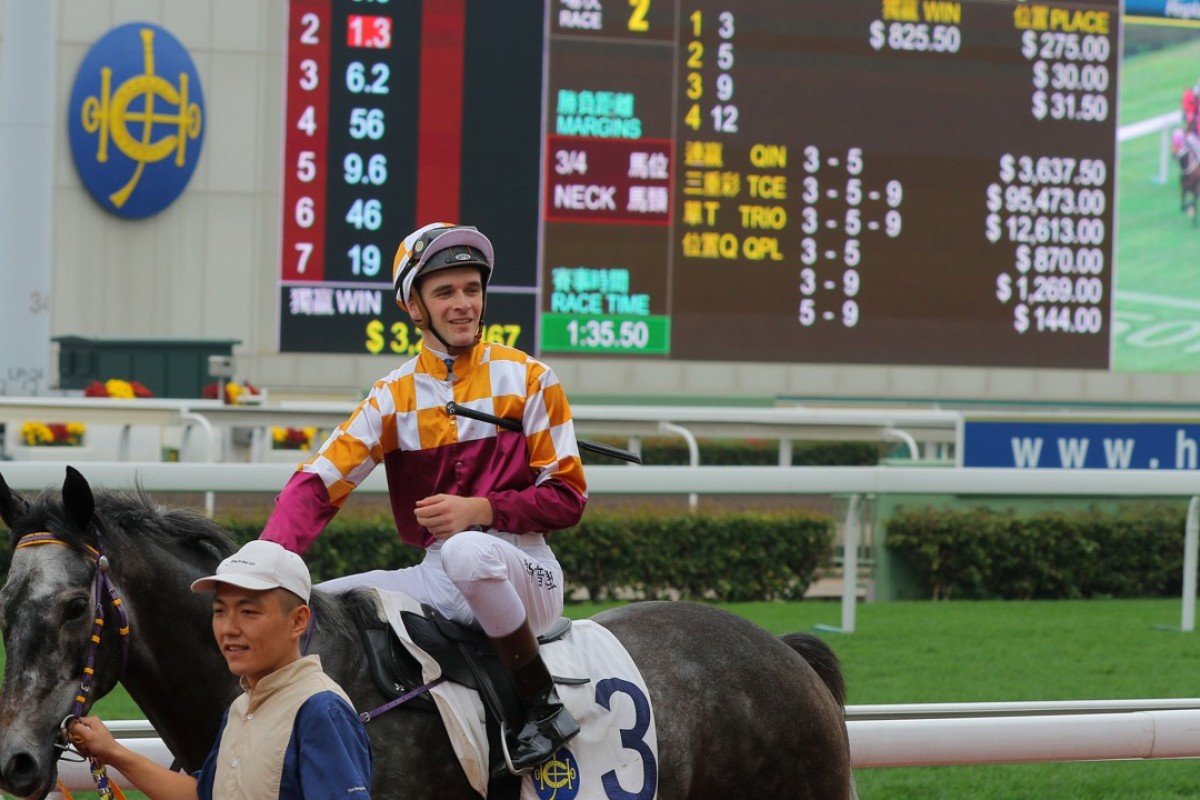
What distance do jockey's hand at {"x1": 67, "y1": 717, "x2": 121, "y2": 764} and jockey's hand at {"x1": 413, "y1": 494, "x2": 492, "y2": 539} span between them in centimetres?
46

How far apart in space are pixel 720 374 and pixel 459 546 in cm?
764

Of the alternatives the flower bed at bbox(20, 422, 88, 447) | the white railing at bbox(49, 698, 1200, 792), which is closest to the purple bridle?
the white railing at bbox(49, 698, 1200, 792)

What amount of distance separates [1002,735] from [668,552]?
3246 millimetres

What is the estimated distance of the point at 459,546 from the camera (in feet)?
6.82

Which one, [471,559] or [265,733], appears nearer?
[265,733]

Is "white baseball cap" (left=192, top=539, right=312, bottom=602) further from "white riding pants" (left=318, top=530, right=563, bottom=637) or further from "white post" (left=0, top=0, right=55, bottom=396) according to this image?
"white post" (left=0, top=0, right=55, bottom=396)

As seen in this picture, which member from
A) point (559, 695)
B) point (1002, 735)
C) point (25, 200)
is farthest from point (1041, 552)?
point (559, 695)

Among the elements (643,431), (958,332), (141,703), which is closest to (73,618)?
(141,703)

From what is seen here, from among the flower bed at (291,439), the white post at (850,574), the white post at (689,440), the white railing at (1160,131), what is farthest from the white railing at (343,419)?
the white railing at (1160,131)

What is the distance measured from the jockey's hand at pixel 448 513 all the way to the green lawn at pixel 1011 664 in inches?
68.9

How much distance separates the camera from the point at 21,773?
1819 mm

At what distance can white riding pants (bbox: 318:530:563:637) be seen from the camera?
208 cm

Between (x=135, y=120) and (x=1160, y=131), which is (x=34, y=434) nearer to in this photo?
(x=135, y=120)

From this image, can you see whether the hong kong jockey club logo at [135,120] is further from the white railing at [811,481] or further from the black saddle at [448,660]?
the black saddle at [448,660]
